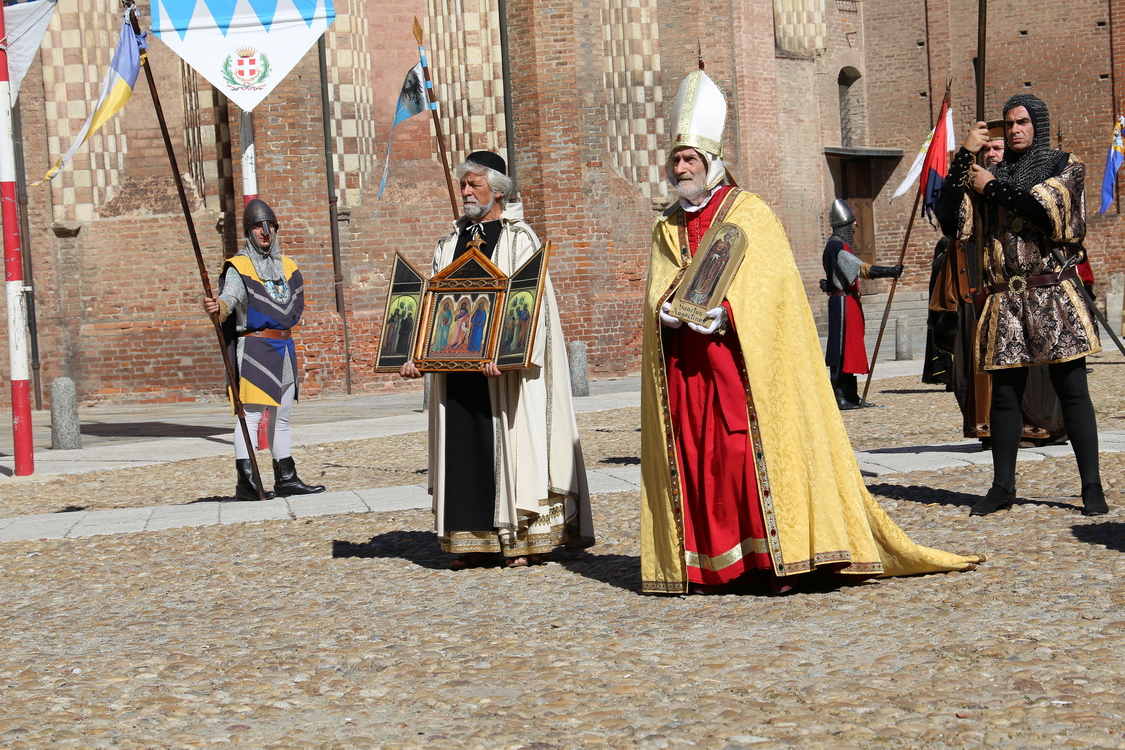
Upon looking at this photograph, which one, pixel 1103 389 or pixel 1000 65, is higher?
pixel 1000 65

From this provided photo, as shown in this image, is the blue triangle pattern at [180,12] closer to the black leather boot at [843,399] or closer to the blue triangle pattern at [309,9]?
the blue triangle pattern at [309,9]

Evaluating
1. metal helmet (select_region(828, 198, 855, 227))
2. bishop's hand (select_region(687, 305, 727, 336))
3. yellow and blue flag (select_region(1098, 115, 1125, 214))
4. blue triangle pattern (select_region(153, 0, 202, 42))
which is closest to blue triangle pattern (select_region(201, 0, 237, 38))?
blue triangle pattern (select_region(153, 0, 202, 42))

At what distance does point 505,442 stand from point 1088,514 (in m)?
2.77

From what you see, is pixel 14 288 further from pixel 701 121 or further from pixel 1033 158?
pixel 1033 158

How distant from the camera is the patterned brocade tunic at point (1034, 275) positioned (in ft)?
19.2

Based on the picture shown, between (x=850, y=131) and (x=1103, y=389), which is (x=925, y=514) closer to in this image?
(x=1103, y=389)

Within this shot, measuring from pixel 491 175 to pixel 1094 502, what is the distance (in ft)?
10.5

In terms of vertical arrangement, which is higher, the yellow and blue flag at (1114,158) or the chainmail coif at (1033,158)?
the yellow and blue flag at (1114,158)

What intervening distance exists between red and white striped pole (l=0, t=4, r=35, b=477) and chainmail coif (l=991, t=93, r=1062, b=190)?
752cm

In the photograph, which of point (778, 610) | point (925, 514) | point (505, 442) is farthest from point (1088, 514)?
point (505, 442)

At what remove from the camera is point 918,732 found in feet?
10.1

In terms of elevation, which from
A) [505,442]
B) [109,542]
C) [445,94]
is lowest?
[109,542]

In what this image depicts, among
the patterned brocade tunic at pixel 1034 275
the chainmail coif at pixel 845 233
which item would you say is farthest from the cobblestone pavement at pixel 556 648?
the chainmail coif at pixel 845 233

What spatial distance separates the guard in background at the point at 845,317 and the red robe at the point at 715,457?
7350 millimetres
